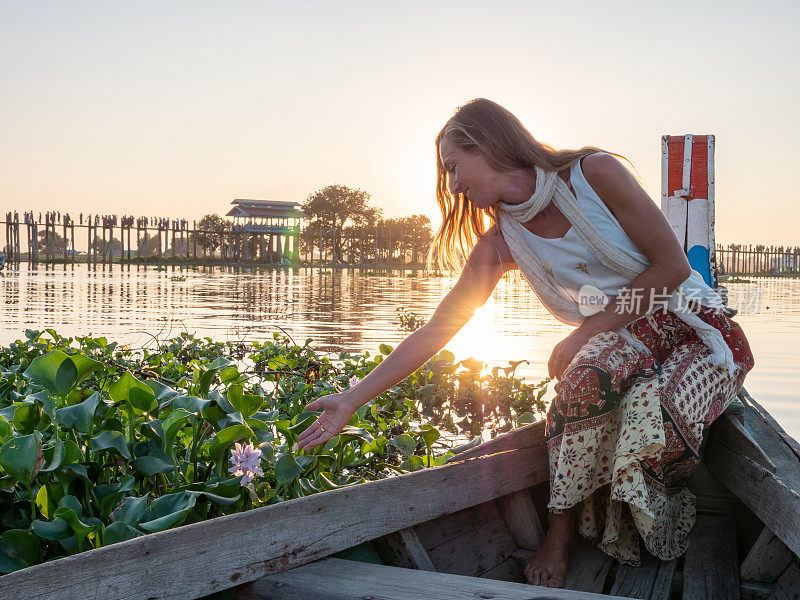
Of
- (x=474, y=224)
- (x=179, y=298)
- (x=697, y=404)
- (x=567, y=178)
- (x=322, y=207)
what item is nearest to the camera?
(x=697, y=404)

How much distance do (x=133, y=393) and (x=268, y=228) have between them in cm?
3981

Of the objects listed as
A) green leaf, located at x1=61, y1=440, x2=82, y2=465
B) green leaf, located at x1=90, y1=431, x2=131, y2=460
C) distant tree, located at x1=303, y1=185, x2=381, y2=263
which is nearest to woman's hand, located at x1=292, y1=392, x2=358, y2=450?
green leaf, located at x1=90, y1=431, x2=131, y2=460

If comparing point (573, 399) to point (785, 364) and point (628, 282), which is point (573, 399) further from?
point (785, 364)

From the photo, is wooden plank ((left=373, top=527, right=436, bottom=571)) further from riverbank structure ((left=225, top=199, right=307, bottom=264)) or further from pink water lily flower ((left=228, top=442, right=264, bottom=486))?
riverbank structure ((left=225, top=199, right=307, bottom=264))

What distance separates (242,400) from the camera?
1960 mm

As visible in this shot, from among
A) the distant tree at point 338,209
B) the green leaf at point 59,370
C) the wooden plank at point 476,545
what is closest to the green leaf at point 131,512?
the green leaf at point 59,370

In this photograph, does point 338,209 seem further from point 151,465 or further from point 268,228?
point 151,465

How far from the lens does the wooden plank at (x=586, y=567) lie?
200 centimetres

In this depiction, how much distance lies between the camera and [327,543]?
148 cm

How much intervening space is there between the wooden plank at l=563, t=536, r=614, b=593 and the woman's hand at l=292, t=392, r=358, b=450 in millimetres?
748

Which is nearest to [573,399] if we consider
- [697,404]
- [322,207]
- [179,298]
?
[697,404]

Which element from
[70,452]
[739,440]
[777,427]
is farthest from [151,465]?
[777,427]

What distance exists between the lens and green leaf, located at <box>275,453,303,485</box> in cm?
177

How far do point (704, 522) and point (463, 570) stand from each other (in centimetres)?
94
